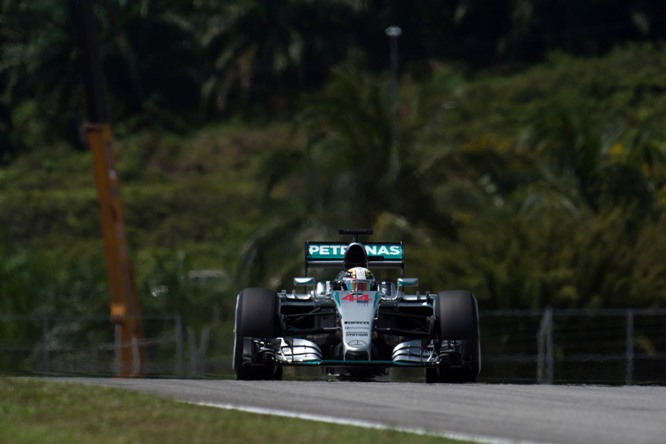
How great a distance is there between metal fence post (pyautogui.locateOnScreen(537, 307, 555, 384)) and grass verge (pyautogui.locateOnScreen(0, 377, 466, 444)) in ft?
44.9

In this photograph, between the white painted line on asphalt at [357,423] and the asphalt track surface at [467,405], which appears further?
the asphalt track surface at [467,405]

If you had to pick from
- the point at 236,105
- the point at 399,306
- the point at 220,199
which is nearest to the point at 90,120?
the point at 399,306

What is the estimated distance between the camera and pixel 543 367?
29.1 meters

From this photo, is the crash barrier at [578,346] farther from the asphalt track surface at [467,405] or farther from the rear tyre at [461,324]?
the asphalt track surface at [467,405]

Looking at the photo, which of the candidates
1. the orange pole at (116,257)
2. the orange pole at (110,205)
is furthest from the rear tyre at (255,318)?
the orange pole at (116,257)

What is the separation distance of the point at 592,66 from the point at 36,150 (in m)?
25.1

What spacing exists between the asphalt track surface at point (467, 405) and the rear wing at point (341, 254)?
2.07 metres

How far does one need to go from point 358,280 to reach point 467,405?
12.4 ft

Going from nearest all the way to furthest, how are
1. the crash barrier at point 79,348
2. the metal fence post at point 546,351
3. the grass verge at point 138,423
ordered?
1. the grass verge at point 138,423
2. the metal fence post at point 546,351
3. the crash barrier at point 79,348

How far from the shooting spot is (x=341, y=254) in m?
19.1

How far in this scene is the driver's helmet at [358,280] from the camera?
17.8 m

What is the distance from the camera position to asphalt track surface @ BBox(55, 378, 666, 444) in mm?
12352

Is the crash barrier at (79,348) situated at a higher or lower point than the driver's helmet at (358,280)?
lower

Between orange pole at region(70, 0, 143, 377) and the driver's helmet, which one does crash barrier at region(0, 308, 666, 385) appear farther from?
the driver's helmet
